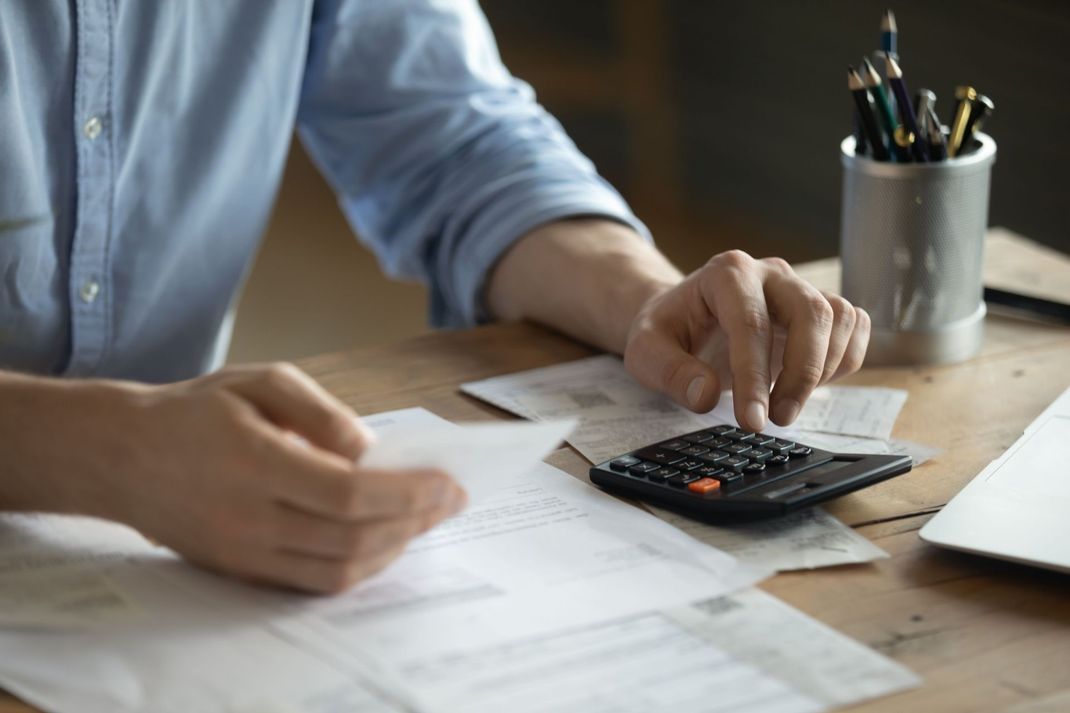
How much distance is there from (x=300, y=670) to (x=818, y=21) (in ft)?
8.90

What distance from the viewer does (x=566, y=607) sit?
0.63 metres

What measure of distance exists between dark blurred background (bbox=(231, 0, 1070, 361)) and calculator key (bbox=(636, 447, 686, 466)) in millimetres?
1930

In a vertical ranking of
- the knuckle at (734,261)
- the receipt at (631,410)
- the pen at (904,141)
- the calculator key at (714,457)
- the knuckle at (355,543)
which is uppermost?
the pen at (904,141)

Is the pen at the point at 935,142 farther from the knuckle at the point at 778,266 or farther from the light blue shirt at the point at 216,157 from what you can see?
the light blue shirt at the point at 216,157

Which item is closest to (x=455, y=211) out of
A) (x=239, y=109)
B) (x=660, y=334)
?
(x=239, y=109)

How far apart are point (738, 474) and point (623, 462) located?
0.07 meters

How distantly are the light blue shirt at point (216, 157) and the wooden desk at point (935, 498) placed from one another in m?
0.17

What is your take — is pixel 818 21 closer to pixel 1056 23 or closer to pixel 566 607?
pixel 1056 23

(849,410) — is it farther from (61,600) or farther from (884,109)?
(61,600)

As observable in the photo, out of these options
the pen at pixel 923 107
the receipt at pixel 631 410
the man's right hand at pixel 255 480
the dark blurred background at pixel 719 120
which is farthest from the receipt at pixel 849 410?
the dark blurred background at pixel 719 120

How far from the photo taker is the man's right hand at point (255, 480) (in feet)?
1.97

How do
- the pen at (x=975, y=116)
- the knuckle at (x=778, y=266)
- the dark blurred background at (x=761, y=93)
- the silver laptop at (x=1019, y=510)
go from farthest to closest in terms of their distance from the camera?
the dark blurred background at (x=761, y=93), the pen at (x=975, y=116), the knuckle at (x=778, y=266), the silver laptop at (x=1019, y=510)

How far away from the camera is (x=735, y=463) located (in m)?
0.76

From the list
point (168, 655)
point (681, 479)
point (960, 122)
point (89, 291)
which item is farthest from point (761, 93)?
point (168, 655)
